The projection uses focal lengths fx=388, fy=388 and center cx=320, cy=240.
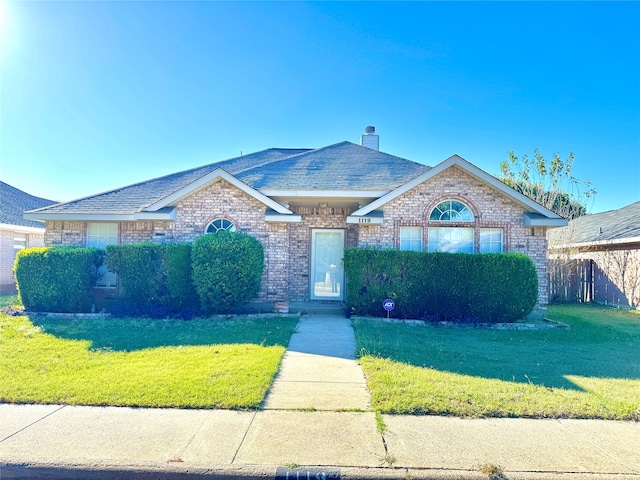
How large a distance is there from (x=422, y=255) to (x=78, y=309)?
9.41 metres

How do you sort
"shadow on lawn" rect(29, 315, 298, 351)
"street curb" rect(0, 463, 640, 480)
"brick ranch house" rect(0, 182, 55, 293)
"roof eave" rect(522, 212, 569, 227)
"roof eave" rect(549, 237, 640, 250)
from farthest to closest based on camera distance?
"brick ranch house" rect(0, 182, 55, 293) → "roof eave" rect(549, 237, 640, 250) → "roof eave" rect(522, 212, 569, 227) → "shadow on lawn" rect(29, 315, 298, 351) → "street curb" rect(0, 463, 640, 480)

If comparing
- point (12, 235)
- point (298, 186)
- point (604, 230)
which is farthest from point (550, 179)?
point (12, 235)

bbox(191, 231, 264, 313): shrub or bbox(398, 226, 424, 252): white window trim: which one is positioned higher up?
bbox(398, 226, 424, 252): white window trim

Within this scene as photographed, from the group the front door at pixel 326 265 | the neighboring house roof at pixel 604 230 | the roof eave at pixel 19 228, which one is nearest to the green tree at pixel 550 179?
the neighboring house roof at pixel 604 230

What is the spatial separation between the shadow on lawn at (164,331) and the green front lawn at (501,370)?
2.09 m

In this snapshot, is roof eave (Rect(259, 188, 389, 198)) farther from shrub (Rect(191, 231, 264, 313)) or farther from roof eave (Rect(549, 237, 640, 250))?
roof eave (Rect(549, 237, 640, 250))

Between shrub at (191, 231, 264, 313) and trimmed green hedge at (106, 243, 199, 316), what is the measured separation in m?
0.44

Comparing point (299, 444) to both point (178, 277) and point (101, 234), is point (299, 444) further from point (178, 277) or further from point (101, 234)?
point (101, 234)

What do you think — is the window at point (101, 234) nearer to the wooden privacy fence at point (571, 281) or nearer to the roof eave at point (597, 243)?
the wooden privacy fence at point (571, 281)

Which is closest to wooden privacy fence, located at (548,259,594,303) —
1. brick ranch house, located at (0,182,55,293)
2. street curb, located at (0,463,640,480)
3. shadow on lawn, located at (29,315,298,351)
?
shadow on lawn, located at (29,315,298,351)

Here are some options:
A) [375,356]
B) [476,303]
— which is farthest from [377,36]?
[375,356]

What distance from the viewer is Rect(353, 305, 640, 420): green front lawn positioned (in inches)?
184

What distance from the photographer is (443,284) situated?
397 inches

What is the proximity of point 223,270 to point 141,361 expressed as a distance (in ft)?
12.5
